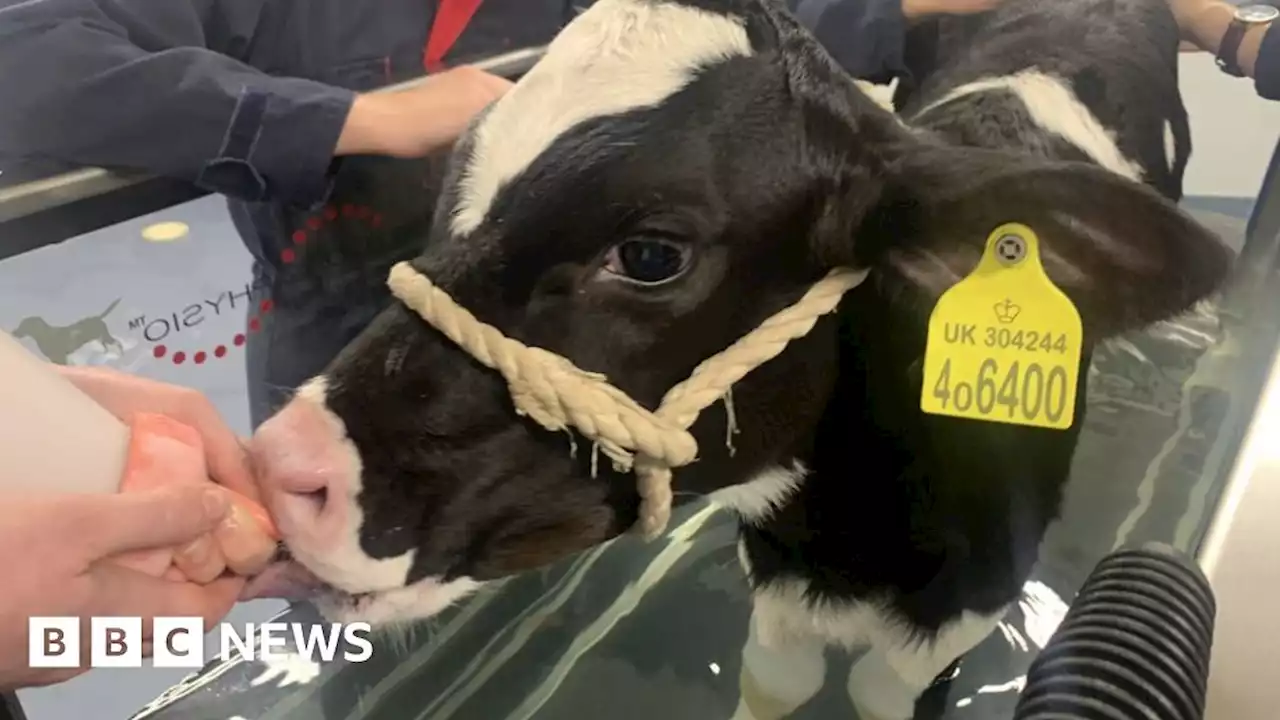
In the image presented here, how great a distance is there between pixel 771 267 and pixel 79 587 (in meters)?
0.34

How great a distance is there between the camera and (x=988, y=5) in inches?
32.8

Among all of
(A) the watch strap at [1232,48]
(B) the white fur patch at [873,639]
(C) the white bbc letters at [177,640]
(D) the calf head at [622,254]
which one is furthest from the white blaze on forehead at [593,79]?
(A) the watch strap at [1232,48]

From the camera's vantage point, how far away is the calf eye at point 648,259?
549 millimetres

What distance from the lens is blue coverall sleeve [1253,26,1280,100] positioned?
82 cm

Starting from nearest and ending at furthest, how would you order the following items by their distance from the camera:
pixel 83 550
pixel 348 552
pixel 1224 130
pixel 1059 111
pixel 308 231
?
pixel 83 550 < pixel 348 552 < pixel 308 231 < pixel 1059 111 < pixel 1224 130

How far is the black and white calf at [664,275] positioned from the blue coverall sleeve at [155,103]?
0.08 meters

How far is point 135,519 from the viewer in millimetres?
433

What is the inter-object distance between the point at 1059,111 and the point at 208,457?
1.81 feet

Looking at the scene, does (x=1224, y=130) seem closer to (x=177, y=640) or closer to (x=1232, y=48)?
(x=1232, y=48)

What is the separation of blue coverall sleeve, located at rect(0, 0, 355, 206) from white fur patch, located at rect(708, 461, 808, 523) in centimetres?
29

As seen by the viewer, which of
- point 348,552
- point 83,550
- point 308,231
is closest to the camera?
point 83,550

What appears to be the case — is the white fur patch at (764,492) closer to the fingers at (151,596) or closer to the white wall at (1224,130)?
the fingers at (151,596)

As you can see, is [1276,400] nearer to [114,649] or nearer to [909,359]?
[909,359]

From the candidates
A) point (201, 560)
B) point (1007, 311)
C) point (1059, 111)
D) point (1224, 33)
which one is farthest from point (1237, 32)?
point (201, 560)
